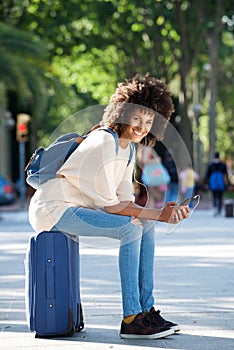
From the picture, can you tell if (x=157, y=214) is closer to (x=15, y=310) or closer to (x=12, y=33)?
(x=15, y=310)

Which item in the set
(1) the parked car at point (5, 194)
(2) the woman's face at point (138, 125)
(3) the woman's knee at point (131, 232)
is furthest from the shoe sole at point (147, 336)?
(1) the parked car at point (5, 194)

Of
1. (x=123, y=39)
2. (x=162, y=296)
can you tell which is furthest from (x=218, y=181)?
(x=123, y=39)

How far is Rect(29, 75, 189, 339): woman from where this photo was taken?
23.3 ft

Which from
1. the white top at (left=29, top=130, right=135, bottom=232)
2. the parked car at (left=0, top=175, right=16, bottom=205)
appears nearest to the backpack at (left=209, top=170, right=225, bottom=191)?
the parked car at (left=0, top=175, right=16, bottom=205)

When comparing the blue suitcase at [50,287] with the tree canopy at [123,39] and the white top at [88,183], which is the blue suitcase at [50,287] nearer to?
the white top at [88,183]

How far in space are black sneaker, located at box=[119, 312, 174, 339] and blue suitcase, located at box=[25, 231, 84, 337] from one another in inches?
14.2

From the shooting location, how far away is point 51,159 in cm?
732

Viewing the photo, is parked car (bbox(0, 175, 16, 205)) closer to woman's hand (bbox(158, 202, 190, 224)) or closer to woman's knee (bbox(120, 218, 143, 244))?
woman's knee (bbox(120, 218, 143, 244))

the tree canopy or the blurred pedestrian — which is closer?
the blurred pedestrian

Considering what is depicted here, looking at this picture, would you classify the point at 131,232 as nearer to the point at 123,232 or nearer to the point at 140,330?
the point at 123,232

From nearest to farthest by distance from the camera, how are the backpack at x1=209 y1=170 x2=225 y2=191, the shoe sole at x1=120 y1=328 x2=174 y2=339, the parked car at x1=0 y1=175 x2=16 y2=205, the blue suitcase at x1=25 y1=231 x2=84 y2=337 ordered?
the shoe sole at x1=120 y1=328 x2=174 y2=339 < the blue suitcase at x1=25 y1=231 x2=84 y2=337 < the backpack at x1=209 y1=170 x2=225 y2=191 < the parked car at x1=0 y1=175 x2=16 y2=205

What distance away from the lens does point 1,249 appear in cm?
1594

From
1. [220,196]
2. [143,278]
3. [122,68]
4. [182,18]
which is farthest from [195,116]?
[143,278]

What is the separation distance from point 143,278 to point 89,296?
2329mm
